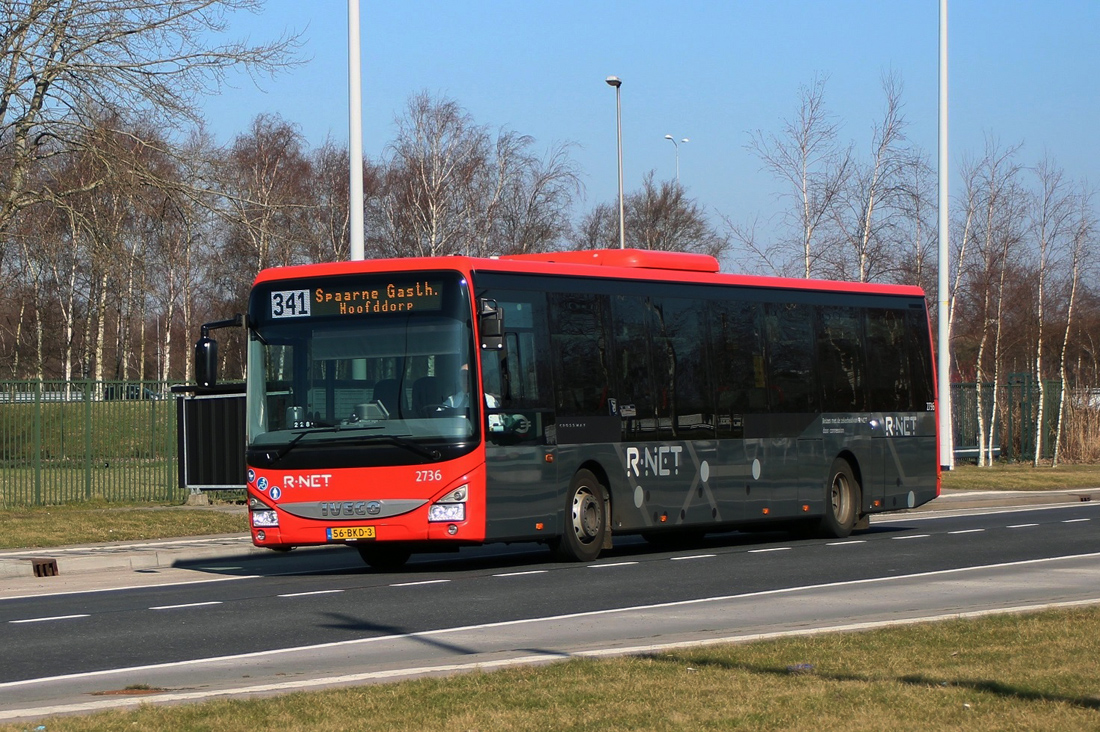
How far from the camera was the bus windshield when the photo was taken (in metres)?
15.7

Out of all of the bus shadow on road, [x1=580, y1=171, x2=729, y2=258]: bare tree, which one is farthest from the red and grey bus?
[x1=580, y1=171, x2=729, y2=258]: bare tree

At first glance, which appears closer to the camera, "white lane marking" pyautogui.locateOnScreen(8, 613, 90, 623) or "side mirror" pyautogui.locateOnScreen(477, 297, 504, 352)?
"white lane marking" pyautogui.locateOnScreen(8, 613, 90, 623)

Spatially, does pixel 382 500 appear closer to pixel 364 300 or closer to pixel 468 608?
pixel 364 300

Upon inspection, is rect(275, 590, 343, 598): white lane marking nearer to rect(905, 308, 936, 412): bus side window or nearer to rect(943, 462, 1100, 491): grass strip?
rect(905, 308, 936, 412): bus side window

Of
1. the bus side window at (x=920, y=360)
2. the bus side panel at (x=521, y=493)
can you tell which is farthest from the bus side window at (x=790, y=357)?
the bus side panel at (x=521, y=493)

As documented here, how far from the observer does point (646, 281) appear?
18.6m

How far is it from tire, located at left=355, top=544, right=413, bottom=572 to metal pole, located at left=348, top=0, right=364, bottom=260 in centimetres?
540

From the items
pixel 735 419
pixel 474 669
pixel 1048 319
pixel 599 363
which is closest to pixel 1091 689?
pixel 474 669

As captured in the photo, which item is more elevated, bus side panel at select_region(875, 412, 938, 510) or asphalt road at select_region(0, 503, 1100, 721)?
bus side panel at select_region(875, 412, 938, 510)

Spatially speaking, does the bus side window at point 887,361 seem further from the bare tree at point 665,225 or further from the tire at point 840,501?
the bare tree at point 665,225

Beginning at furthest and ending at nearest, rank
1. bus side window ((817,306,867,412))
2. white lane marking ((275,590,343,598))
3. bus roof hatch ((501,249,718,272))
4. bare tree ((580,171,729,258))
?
bare tree ((580,171,729,258)), bus side window ((817,306,867,412)), bus roof hatch ((501,249,718,272)), white lane marking ((275,590,343,598))

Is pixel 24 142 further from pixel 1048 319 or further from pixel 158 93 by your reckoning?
pixel 1048 319

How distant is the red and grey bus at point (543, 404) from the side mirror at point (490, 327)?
0.02m

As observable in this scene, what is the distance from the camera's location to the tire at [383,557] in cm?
1767
